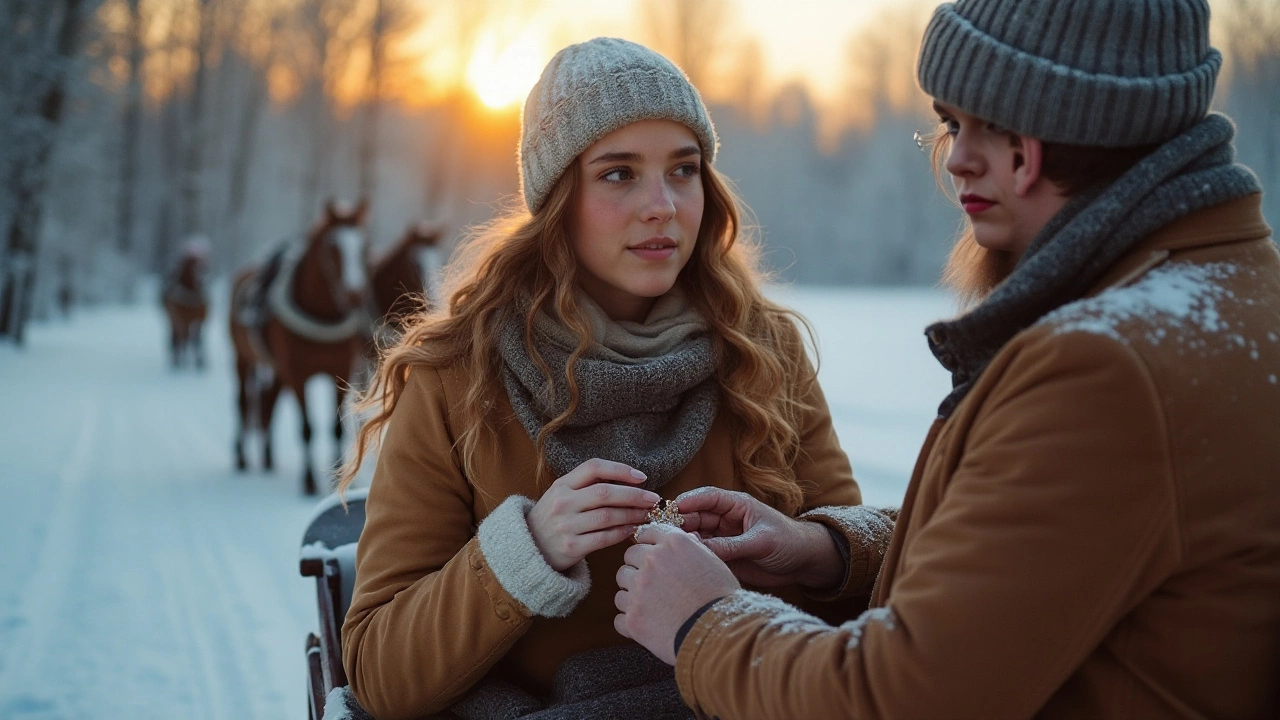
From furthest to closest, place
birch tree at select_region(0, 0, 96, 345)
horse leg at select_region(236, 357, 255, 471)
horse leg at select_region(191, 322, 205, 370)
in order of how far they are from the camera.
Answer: birch tree at select_region(0, 0, 96, 345), horse leg at select_region(191, 322, 205, 370), horse leg at select_region(236, 357, 255, 471)

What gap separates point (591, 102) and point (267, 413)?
726cm

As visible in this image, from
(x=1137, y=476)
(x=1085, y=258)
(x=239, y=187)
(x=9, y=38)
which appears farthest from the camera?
(x=239, y=187)

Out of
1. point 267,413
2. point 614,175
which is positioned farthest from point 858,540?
point 267,413

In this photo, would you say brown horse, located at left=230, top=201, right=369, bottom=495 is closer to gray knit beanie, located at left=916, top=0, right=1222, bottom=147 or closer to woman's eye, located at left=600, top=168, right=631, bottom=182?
woman's eye, located at left=600, top=168, right=631, bottom=182

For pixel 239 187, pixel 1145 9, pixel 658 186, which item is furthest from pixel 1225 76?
pixel 239 187

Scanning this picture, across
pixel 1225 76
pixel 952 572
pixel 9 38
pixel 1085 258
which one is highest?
pixel 9 38

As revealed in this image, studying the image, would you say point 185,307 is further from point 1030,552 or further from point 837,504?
point 1030,552

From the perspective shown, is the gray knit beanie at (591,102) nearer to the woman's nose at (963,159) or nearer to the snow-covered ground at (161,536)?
the woman's nose at (963,159)

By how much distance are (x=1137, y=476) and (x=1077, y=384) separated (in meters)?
0.12

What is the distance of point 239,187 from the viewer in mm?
A: 29719

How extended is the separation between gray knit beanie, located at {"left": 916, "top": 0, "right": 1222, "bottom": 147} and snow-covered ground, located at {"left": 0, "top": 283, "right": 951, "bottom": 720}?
1.81 m

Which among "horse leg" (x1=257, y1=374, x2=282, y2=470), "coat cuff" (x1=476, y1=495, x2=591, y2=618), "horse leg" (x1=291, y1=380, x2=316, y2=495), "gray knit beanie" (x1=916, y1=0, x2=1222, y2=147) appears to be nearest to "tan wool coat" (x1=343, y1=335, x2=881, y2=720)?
"coat cuff" (x1=476, y1=495, x2=591, y2=618)

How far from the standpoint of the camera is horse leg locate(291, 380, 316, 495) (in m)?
7.54

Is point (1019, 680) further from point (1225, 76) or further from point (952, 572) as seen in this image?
point (1225, 76)
